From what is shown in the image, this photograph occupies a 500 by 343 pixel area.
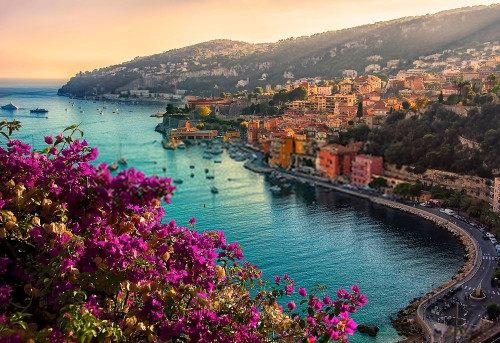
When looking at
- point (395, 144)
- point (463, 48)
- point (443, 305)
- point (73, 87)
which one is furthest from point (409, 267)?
point (73, 87)

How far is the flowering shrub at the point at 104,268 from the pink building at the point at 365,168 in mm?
17427

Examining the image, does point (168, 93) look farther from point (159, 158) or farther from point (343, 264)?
point (343, 264)

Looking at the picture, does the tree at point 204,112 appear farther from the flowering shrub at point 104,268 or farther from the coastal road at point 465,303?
the flowering shrub at point 104,268

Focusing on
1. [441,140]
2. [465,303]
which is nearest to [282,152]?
[441,140]

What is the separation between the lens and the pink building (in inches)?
758

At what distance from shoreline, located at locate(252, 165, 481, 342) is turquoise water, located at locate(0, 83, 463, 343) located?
0.18 metres

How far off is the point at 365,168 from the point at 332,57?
4338 cm

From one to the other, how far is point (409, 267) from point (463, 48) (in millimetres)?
42158

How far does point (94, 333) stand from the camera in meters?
1.47

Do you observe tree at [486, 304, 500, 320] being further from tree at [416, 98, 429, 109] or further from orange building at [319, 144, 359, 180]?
tree at [416, 98, 429, 109]

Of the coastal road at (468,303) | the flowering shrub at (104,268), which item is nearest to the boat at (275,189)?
the coastal road at (468,303)

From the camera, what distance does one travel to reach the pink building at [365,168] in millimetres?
19266

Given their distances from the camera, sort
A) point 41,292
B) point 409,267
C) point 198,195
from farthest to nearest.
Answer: point 198,195, point 409,267, point 41,292

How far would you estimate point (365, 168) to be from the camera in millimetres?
19406
